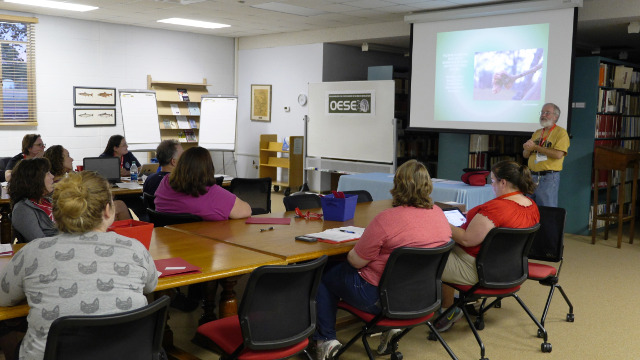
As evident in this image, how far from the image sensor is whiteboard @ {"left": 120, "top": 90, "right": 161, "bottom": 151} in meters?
9.60

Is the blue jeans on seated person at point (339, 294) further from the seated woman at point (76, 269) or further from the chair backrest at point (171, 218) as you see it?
the seated woman at point (76, 269)

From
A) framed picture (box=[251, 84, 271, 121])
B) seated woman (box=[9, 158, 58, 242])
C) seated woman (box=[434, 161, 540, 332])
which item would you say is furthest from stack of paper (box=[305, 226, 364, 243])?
framed picture (box=[251, 84, 271, 121])

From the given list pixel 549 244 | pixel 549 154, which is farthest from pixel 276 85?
pixel 549 244

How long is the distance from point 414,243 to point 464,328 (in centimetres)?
140

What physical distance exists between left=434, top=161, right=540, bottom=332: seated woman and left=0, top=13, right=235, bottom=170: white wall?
7.63 metres

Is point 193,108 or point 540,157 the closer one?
point 540,157

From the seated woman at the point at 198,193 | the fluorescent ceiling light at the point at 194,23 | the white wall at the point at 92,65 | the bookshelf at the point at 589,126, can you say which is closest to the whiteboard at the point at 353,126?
the fluorescent ceiling light at the point at 194,23

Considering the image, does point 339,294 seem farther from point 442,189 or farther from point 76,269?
point 442,189

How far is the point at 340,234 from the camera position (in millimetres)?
3389

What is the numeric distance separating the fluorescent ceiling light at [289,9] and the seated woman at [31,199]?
5120 mm

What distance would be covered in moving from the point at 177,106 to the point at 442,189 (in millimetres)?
6474

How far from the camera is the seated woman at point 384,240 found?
289 cm

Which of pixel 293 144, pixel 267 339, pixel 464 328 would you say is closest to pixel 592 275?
pixel 464 328

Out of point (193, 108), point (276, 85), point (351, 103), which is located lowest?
point (193, 108)
